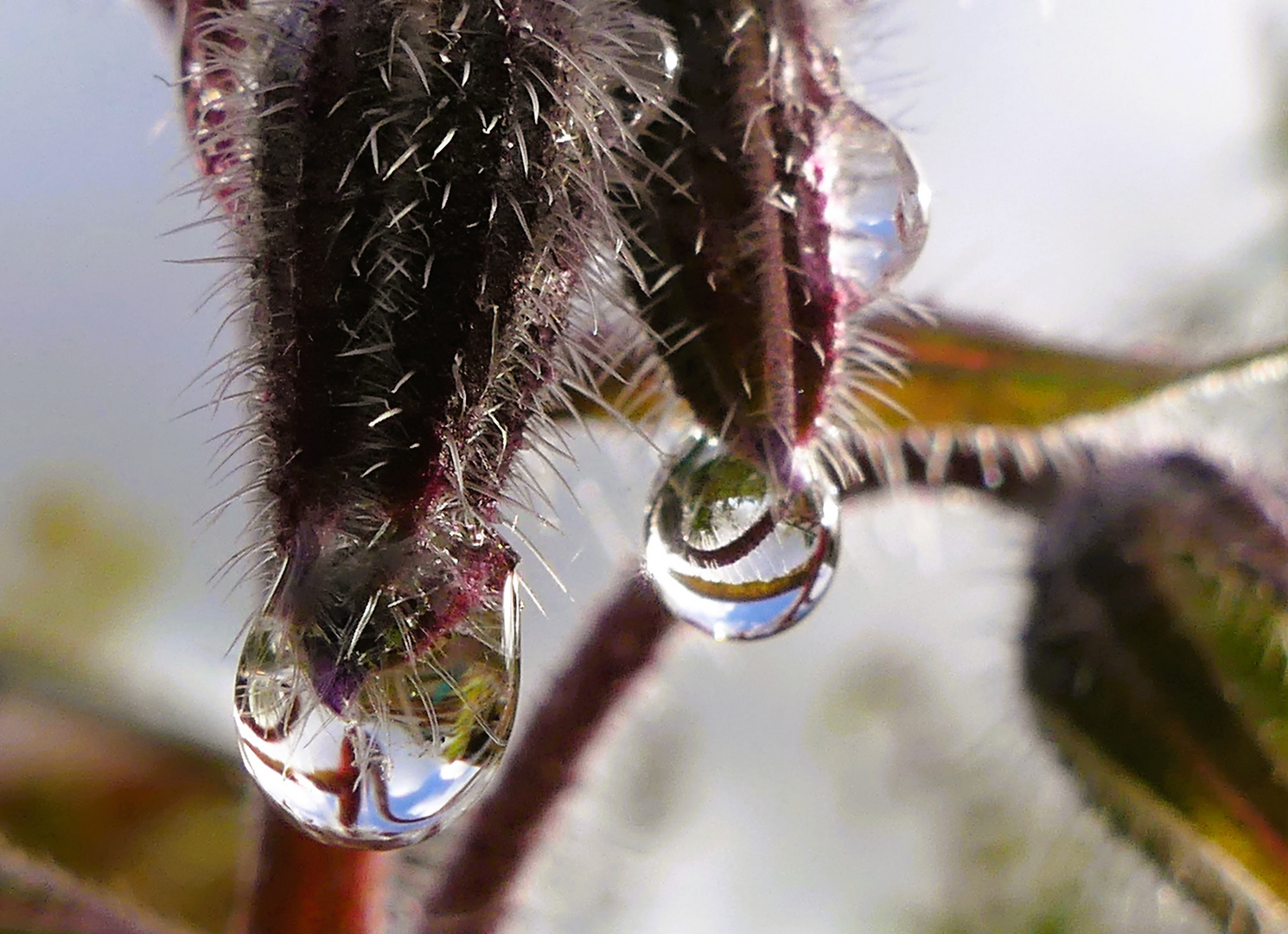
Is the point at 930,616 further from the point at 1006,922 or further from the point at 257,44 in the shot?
the point at 257,44

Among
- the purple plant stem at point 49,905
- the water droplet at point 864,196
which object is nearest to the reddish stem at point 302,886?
the purple plant stem at point 49,905

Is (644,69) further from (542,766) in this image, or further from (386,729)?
(542,766)

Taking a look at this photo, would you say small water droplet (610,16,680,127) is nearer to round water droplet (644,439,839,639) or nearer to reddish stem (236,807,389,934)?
round water droplet (644,439,839,639)

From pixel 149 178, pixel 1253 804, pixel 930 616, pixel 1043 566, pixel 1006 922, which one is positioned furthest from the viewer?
pixel 930 616

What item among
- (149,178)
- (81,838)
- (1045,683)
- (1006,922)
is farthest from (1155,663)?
(1006,922)

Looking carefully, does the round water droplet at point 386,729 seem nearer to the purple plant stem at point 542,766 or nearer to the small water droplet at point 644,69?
the small water droplet at point 644,69
